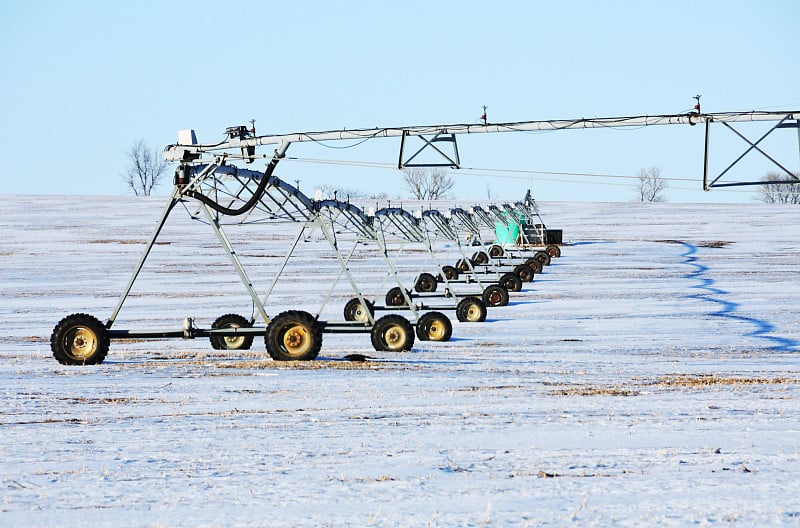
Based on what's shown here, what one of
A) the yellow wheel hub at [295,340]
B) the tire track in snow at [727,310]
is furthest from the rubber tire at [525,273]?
the yellow wheel hub at [295,340]

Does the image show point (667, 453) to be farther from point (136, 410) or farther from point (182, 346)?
point (182, 346)

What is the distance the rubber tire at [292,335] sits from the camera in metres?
14.9

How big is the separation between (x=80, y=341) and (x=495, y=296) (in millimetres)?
13549

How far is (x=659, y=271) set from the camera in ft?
133

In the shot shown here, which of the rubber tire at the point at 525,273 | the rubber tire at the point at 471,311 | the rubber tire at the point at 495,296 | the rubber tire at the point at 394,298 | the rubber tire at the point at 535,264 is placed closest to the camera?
the rubber tire at the point at 471,311

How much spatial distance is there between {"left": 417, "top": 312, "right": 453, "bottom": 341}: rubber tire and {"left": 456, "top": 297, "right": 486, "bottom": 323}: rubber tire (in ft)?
12.3

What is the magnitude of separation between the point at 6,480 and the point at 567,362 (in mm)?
9208

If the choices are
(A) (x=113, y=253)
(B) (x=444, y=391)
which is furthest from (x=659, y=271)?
(B) (x=444, y=391)

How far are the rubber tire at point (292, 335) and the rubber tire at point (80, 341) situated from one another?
2098 millimetres

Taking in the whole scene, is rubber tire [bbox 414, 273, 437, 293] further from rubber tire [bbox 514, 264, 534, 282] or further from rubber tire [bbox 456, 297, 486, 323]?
rubber tire [bbox 456, 297, 486, 323]

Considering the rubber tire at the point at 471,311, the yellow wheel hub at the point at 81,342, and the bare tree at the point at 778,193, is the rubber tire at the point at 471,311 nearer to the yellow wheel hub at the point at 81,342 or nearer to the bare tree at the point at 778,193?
the yellow wheel hub at the point at 81,342

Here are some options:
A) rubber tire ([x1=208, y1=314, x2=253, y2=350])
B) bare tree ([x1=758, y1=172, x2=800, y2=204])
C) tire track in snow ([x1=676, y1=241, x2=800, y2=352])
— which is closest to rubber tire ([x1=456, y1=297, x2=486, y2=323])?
tire track in snow ([x1=676, y1=241, x2=800, y2=352])

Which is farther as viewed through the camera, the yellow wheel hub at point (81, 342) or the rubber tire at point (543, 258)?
the rubber tire at point (543, 258)

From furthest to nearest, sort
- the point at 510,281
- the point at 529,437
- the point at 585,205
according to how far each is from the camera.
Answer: the point at 585,205
the point at 510,281
the point at 529,437
